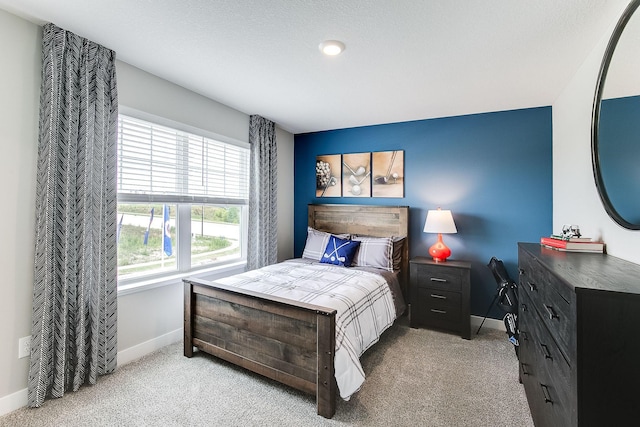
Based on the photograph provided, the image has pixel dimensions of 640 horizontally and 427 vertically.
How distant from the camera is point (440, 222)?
3250mm

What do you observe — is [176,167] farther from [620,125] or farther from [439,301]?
[620,125]

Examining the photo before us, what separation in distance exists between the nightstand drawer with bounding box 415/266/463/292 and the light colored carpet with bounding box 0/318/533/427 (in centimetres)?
69

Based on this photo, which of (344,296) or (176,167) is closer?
(344,296)

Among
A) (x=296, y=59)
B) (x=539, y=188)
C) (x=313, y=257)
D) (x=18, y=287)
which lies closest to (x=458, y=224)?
(x=539, y=188)

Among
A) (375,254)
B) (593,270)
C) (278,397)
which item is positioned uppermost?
(593,270)

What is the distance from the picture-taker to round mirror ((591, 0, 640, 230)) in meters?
1.43

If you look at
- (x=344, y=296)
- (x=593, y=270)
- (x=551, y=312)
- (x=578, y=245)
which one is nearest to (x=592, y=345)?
(x=551, y=312)

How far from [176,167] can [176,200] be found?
1.05ft

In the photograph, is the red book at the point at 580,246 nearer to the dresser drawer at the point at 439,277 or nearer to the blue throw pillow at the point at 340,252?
the dresser drawer at the point at 439,277

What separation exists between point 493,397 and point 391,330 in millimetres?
1254

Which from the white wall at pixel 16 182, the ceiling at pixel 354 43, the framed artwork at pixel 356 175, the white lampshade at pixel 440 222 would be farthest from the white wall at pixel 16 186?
the white lampshade at pixel 440 222

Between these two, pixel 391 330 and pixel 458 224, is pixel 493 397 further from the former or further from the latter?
pixel 458 224

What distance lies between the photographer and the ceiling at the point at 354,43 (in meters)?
1.69

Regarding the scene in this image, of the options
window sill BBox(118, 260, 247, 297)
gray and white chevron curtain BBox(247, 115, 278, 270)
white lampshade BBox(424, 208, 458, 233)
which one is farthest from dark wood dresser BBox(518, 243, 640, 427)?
gray and white chevron curtain BBox(247, 115, 278, 270)
